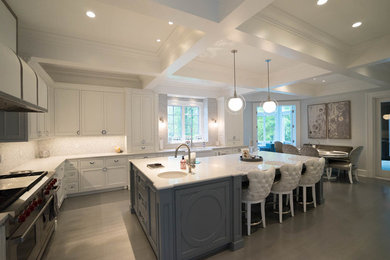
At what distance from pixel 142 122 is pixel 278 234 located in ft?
12.4

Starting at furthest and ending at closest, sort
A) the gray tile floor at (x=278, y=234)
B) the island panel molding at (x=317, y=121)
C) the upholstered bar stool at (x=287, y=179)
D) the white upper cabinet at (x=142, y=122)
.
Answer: the island panel molding at (x=317, y=121) < the white upper cabinet at (x=142, y=122) < the upholstered bar stool at (x=287, y=179) < the gray tile floor at (x=278, y=234)

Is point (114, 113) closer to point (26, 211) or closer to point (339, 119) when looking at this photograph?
point (26, 211)

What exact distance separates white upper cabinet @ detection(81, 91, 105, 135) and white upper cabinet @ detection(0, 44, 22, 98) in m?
2.76

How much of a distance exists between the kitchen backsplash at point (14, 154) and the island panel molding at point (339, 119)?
318 inches

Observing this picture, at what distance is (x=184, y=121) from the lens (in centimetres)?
588

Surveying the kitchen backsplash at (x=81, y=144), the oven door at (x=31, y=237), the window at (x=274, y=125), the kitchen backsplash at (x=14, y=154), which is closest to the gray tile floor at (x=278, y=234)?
the oven door at (x=31, y=237)

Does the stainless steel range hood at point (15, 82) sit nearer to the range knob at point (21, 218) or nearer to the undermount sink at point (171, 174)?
the range knob at point (21, 218)

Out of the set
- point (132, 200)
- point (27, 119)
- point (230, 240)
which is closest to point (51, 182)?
point (27, 119)

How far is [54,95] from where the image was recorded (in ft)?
12.9

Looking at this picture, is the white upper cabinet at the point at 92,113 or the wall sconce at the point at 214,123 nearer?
the white upper cabinet at the point at 92,113

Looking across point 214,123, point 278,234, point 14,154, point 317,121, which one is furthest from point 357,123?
point 14,154

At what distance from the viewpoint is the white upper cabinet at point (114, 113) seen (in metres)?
4.47

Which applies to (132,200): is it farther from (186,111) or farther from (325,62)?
(325,62)

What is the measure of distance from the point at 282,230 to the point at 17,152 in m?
4.45
